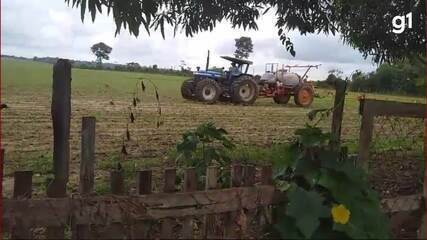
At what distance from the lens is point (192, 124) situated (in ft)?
→ 36.1

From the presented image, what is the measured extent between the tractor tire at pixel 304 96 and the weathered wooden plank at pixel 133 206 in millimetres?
18022

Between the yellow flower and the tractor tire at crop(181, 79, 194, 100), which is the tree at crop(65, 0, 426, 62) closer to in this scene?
the yellow flower

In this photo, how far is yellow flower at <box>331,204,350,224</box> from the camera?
2484mm

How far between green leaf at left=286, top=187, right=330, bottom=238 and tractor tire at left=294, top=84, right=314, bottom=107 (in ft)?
59.8

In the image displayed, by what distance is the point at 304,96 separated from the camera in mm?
20688

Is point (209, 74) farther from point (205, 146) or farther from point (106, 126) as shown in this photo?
point (205, 146)

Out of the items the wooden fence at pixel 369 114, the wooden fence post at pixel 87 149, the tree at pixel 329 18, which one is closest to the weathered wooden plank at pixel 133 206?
the wooden fence post at pixel 87 149

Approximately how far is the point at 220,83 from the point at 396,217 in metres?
16.0

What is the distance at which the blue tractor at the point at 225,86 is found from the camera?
1794cm

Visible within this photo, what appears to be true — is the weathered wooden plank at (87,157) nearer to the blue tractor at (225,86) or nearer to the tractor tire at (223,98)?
the blue tractor at (225,86)

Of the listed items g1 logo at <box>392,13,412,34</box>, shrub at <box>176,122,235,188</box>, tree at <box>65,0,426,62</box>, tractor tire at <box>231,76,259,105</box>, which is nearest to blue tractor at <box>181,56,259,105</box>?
tractor tire at <box>231,76,259,105</box>

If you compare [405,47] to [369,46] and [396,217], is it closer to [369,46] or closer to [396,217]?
[369,46]

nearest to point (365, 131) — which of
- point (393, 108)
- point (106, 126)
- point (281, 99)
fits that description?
point (393, 108)

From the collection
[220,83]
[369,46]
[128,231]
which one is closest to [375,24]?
[369,46]
